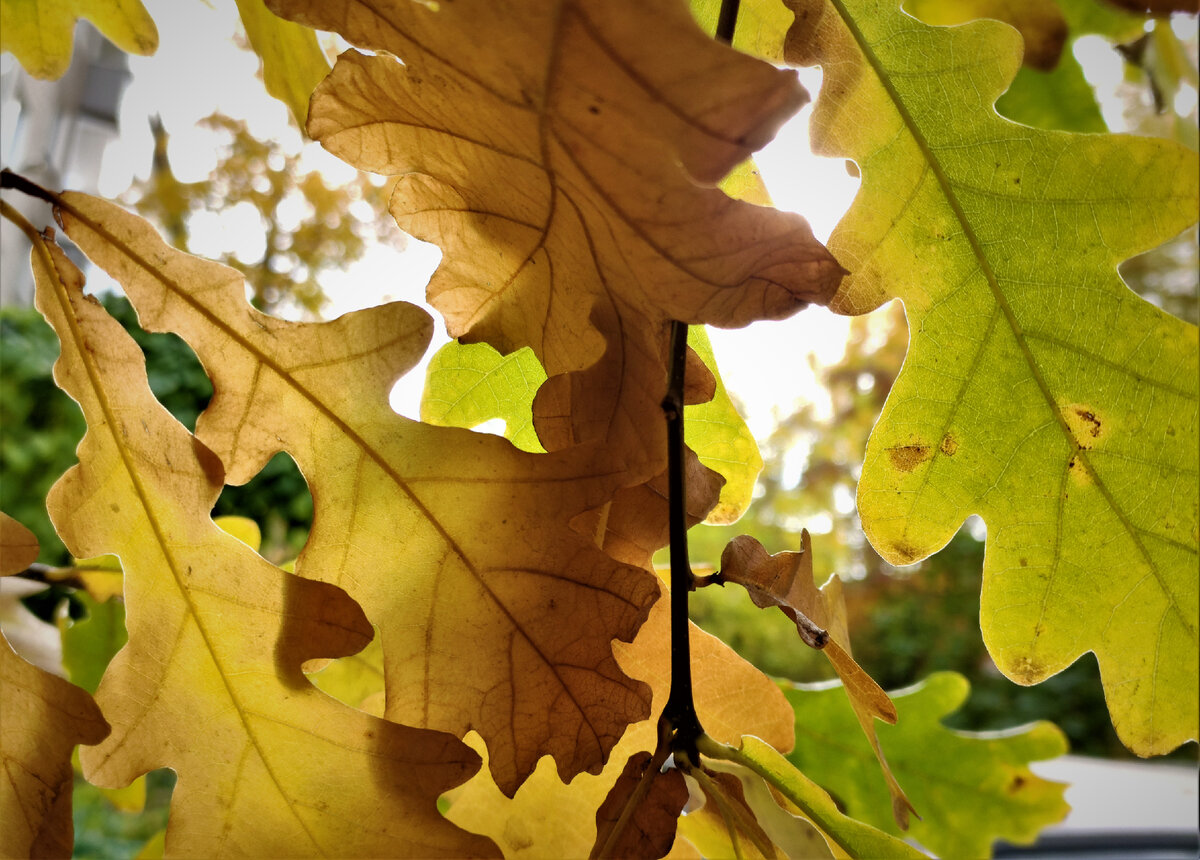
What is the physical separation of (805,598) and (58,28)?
23.3 inches

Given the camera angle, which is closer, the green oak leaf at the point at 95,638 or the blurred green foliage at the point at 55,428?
the green oak leaf at the point at 95,638

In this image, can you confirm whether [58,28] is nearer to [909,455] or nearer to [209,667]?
[209,667]

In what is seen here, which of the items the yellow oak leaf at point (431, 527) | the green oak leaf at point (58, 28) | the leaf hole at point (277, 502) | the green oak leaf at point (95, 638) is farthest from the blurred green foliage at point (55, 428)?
the yellow oak leaf at point (431, 527)

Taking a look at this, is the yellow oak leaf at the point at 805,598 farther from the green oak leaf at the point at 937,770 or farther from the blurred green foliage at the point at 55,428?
the blurred green foliage at the point at 55,428

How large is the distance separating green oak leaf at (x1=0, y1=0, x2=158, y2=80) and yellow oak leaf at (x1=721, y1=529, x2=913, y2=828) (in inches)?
19.9

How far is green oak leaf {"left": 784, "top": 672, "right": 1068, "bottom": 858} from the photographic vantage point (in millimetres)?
707

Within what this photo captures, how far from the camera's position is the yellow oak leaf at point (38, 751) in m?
0.41

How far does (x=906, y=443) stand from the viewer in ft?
1.36

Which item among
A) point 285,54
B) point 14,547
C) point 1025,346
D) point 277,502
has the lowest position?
point 277,502

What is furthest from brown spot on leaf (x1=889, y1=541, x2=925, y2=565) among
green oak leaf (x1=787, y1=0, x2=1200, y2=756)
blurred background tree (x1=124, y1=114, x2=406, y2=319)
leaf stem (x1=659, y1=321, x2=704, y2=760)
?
blurred background tree (x1=124, y1=114, x2=406, y2=319)

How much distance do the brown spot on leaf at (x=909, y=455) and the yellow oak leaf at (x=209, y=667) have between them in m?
0.24

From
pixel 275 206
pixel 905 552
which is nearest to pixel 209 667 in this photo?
pixel 905 552

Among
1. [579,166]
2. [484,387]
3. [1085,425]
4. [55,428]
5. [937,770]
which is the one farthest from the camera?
[55,428]

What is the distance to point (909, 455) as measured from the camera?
1.36 ft
